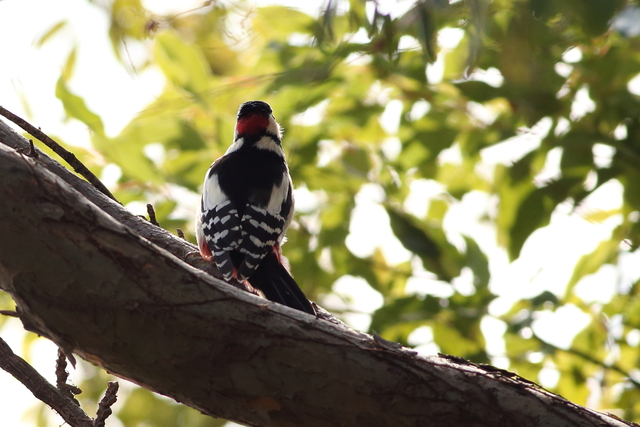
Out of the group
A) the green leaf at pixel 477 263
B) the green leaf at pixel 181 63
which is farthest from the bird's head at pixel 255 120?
the green leaf at pixel 477 263

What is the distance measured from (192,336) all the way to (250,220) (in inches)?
84.1

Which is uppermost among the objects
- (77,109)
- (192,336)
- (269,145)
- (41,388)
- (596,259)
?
(269,145)

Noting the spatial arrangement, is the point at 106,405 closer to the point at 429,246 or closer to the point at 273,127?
the point at 429,246

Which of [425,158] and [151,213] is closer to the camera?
[151,213]

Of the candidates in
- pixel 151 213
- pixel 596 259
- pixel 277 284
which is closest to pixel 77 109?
pixel 151 213

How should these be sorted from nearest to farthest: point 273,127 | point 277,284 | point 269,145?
point 277,284, point 269,145, point 273,127

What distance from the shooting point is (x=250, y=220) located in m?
3.91

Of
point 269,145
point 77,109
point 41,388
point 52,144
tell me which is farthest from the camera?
point 269,145

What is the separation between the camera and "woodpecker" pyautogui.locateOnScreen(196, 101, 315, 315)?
3553mm

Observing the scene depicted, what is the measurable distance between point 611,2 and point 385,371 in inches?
44.3

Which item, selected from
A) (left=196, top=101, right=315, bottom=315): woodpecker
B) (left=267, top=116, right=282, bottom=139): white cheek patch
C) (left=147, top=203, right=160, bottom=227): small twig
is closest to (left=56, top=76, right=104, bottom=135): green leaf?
(left=196, top=101, right=315, bottom=315): woodpecker

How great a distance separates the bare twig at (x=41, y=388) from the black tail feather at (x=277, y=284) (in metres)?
1.22

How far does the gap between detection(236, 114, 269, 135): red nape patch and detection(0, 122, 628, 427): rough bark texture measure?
3358 mm

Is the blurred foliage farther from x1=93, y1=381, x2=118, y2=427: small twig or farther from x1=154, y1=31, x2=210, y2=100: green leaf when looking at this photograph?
x1=93, y1=381, x2=118, y2=427: small twig
